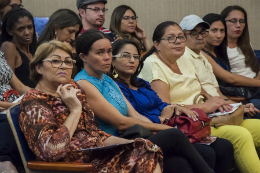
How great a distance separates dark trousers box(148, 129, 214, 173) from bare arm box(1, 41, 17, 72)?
1325mm

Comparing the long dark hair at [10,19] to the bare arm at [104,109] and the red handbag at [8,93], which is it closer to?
the red handbag at [8,93]

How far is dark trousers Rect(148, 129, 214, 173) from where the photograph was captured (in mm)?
2223

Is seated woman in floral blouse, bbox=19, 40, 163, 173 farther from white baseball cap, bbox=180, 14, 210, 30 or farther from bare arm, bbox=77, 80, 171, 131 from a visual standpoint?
white baseball cap, bbox=180, 14, 210, 30

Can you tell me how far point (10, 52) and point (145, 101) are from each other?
3.64ft

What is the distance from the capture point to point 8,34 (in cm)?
305

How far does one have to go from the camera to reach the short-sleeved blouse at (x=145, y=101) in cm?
270

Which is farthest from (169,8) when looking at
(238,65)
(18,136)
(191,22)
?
(18,136)

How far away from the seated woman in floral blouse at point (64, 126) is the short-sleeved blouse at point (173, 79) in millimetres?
991

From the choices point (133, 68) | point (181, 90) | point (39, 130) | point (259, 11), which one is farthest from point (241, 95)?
point (39, 130)

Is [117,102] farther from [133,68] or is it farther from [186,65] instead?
[186,65]

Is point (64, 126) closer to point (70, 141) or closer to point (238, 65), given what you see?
point (70, 141)

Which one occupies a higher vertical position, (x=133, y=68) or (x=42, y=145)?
(x=133, y=68)

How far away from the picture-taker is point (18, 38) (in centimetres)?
305

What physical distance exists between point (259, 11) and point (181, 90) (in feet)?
Result: 10.2
